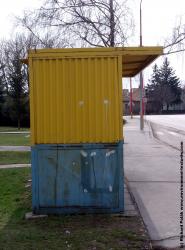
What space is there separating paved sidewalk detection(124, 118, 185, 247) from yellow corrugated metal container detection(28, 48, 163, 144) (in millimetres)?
1378

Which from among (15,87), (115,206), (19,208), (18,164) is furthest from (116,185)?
(15,87)

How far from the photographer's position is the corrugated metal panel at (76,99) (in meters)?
7.59

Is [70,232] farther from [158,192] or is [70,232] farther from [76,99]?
[158,192]

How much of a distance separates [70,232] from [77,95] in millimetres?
2056

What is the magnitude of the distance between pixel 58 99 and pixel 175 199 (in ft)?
9.68

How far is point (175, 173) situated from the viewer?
41.9 ft

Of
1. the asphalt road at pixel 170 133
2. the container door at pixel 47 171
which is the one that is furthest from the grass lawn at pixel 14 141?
the container door at pixel 47 171

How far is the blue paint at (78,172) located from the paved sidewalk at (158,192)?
78cm

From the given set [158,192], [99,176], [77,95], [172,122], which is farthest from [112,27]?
[172,122]

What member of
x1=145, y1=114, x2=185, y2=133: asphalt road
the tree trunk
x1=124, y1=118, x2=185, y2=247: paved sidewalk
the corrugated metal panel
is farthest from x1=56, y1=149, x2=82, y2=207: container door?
x1=145, y1=114, x2=185, y2=133: asphalt road

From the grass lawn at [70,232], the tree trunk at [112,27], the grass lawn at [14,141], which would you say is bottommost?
the grass lawn at [14,141]

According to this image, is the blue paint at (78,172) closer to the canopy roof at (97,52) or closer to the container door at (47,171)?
the container door at (47,171)

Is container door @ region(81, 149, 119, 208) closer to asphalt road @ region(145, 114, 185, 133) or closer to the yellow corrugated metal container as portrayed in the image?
the yellow corrugated metal container

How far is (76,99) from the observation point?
25.0 ft
